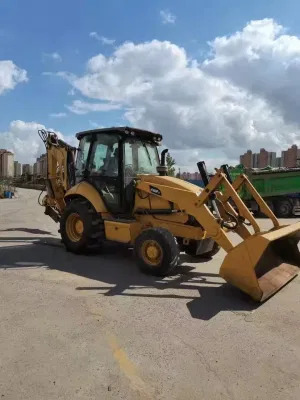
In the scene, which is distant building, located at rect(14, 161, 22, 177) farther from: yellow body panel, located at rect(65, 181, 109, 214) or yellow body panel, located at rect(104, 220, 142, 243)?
yellow body panel, located at rect(104, 220, 142, 243)

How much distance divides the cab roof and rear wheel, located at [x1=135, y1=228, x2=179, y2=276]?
2319 millimetres

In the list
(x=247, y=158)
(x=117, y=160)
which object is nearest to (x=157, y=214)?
(x=117, y=160)

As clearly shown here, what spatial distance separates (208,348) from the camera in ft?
14.2

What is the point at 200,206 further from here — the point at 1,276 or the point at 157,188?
the point at 1,276

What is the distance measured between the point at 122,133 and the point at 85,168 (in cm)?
123

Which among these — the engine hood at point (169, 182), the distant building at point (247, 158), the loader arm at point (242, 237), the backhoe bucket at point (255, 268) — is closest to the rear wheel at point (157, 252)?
the loader arm at point (242, 237)

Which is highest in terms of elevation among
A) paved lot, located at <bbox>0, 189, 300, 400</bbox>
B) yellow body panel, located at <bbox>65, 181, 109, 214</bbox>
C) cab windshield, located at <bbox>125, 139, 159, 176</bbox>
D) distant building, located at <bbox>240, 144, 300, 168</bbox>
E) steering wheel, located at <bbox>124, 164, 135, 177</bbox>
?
distant building, located at <bbox>240, 144, 300, 168</bbox>

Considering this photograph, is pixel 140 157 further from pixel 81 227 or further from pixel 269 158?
pixel 269 158

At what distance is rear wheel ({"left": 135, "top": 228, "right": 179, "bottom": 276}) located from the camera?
6.98m

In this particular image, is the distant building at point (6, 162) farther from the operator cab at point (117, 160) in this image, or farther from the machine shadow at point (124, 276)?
the operator cab at point (117, 160)

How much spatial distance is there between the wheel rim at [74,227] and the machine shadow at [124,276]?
1.30ft

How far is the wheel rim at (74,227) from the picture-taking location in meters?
9.03

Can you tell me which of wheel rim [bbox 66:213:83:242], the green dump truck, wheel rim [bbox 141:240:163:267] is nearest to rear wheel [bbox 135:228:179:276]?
wheel rim [bbox 141:240:163:267]

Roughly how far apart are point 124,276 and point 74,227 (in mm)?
2433
